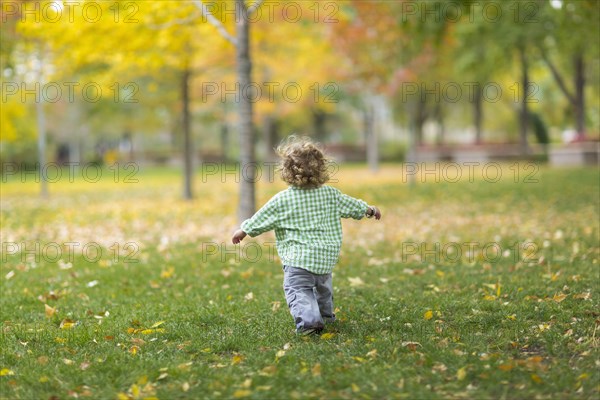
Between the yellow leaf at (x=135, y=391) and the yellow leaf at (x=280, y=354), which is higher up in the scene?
the yellow leaf at (x=280, y=354)

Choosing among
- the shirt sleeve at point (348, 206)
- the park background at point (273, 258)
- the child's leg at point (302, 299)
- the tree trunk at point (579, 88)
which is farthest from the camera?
the tree trunk at point (579, 88)

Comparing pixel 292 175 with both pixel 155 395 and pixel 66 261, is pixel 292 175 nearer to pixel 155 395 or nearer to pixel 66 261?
pixel 155 395

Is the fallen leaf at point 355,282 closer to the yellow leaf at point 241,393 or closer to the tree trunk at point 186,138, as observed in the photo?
the yellow leaf at point 241,393

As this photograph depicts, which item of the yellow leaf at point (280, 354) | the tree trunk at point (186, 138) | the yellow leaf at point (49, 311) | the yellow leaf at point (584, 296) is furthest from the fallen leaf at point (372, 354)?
the tree trunk at point (186, 138)

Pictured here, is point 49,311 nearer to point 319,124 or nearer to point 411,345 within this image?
point 411,345

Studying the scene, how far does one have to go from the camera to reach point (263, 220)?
207 inches

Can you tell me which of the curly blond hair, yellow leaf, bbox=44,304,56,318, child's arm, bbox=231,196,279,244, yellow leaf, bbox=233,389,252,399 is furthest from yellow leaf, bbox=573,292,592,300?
yellow leaf, bbox=44,304,56,318

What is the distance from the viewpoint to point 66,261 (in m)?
9.16

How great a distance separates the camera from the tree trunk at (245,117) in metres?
10.9

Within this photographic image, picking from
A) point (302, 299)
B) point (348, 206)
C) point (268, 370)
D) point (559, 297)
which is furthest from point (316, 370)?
point (559, 297)

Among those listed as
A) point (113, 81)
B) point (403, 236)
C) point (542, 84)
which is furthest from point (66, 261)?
point (542, 84)

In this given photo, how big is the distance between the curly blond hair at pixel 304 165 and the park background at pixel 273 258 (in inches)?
46.2

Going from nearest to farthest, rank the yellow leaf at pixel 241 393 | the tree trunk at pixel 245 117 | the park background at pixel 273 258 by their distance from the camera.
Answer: the yellow leaf at pixel 241 393 → the park background at pixel 273 258 → the tree trunk at pixel 245 117

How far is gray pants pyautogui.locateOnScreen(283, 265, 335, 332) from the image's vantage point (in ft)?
16.7
